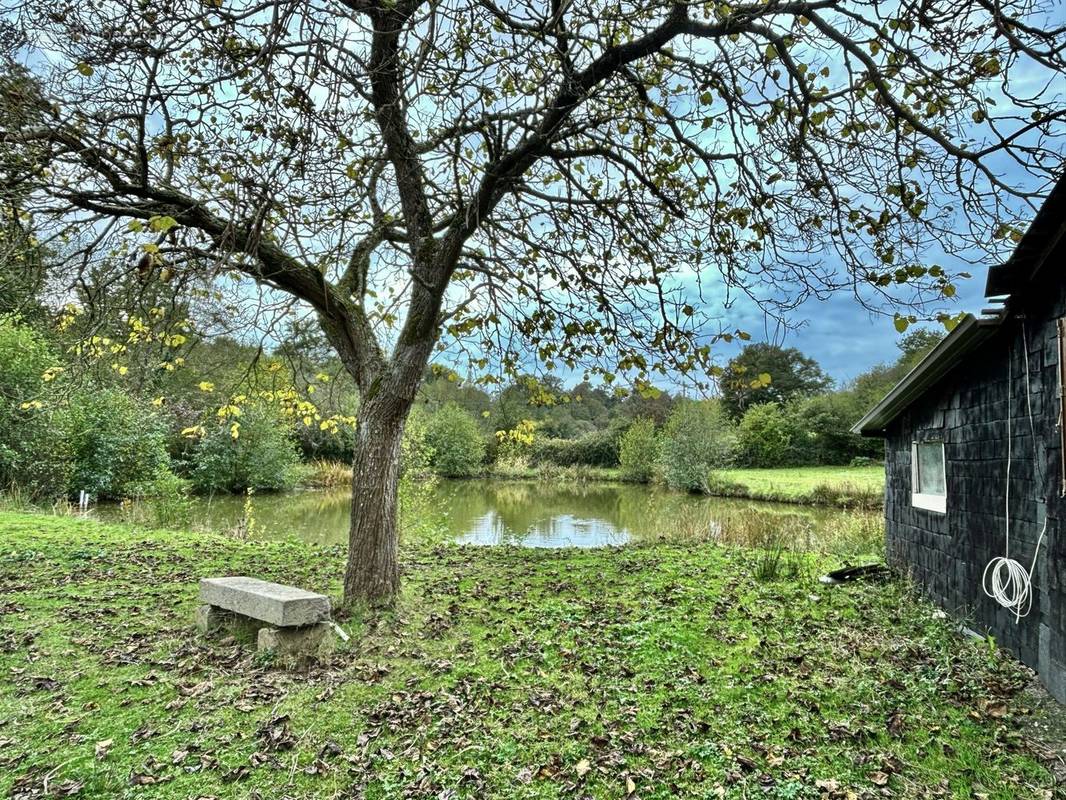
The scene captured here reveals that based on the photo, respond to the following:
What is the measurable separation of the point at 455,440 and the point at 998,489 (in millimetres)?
24178

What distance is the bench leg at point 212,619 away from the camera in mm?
5270

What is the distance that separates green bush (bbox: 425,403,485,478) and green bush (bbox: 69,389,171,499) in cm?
1153

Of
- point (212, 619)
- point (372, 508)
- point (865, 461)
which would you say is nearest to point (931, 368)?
point (372, 508)

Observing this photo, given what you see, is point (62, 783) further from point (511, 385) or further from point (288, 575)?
point (511, 385)

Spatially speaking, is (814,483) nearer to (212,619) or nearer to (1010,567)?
(1010,567)

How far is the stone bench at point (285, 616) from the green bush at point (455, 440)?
21.7 metres

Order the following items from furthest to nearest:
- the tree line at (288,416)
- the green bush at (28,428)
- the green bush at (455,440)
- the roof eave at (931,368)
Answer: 1. the green bush at (455,440)
2. the green bush at (28,428)
3. the tree line at (288,416)
4. the roof eave at (931,368)

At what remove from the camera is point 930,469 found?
7.25m

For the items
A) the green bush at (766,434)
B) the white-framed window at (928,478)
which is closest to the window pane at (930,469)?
the white-framed window at (928,478)

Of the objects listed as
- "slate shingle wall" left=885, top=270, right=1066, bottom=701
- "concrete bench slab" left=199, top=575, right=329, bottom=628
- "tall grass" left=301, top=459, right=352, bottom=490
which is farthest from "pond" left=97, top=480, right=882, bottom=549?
"concrete bench slab" left=199, top=575, right=329, bottom=628

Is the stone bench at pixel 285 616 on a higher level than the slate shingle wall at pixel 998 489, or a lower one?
lower

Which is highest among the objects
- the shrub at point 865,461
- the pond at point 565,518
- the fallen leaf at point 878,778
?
the shrub at point 865,461

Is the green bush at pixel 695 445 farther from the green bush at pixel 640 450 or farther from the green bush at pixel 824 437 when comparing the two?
the green bush at pixel 824 437

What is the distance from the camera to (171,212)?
482cm
